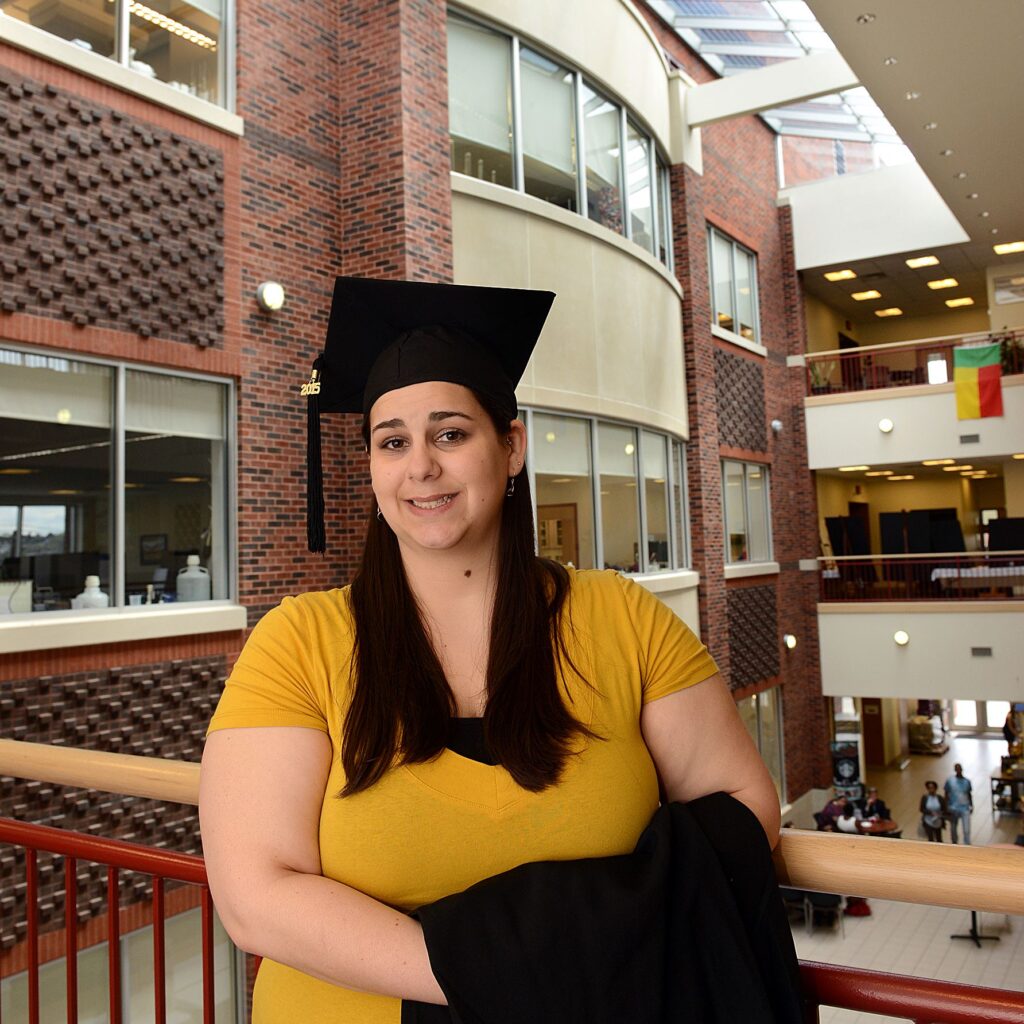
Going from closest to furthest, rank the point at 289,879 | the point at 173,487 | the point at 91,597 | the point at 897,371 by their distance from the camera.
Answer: the point at 289,879 → the point at 91,597 → the point at 173,487 → the point at 897,371

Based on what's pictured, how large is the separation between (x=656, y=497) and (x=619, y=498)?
4.64 ft

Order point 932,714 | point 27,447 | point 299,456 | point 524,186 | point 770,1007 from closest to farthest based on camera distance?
point 770,1007, point 27,447, point 299,456, point 524,186, point 932,714

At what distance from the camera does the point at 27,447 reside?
6953 millimetres

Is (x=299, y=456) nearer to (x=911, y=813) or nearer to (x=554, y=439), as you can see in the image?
(x=554, y=439)

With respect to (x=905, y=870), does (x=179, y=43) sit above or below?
above

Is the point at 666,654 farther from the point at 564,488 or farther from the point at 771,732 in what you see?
the point at 771,732

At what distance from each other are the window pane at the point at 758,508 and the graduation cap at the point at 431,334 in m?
16.7

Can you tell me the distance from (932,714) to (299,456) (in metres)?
23.6

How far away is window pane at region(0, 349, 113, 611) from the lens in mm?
6852

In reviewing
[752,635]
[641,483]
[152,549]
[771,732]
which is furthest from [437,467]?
[771,732]

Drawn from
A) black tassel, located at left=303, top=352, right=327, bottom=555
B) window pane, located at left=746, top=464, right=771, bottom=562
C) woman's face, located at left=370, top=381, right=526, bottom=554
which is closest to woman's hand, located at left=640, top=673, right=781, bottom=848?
woman's face, located at left=370, top=381, right=526, bottom=554

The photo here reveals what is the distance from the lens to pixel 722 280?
17.5 m

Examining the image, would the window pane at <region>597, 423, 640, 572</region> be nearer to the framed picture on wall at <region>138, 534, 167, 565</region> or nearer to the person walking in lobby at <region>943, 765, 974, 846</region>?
the framed picture on wall at <region>138, 534, 167, 565</region>

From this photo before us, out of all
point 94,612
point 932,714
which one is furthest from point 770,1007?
point 932,714
